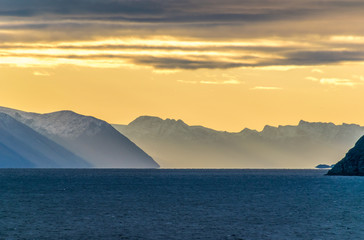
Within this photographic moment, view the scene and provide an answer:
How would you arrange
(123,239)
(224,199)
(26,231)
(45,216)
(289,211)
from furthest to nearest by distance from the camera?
(224,199) < (289,211) < (45,216) < (26,231) < (123,239)

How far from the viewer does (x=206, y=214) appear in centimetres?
11931

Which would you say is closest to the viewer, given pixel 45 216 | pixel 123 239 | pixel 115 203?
pixel 123 239

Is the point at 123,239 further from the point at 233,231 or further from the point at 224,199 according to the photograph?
the point at 224,199

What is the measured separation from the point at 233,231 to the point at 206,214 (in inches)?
994

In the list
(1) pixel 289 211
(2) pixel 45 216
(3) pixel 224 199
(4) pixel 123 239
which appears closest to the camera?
(4) pixel 123 239

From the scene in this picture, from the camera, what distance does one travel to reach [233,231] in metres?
94.2

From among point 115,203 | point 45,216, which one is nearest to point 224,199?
point 115,203

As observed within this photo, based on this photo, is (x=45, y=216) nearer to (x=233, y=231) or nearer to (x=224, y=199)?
(x=233, y=231)

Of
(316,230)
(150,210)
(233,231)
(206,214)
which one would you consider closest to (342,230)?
(316,230)

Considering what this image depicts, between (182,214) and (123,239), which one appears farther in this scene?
(182,214)

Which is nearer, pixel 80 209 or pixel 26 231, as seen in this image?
pixel 26 231

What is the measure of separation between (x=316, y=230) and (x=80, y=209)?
164ft

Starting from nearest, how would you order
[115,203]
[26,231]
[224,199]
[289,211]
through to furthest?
[26,231], [289,211], [115,203], [224,199]

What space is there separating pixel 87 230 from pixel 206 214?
29.9 meters
